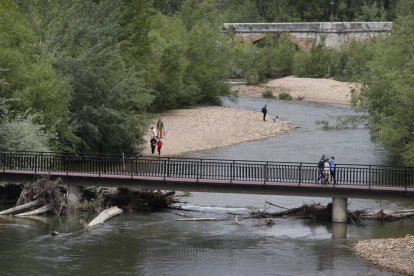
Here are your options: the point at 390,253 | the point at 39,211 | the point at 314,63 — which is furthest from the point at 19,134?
the point at 314,63

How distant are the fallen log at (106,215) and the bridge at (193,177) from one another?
103 cm

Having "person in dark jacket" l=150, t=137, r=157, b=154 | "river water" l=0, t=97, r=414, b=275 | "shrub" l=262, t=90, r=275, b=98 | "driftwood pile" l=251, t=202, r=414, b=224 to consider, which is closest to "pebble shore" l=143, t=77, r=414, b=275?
"person in dark jacket" l=150, t=137, r=157, b=154

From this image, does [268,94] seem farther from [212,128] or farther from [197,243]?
[197,243]

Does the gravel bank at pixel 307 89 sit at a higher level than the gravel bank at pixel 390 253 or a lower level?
higher

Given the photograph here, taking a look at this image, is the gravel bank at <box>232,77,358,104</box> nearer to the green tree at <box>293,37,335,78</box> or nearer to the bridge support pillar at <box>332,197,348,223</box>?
the green tree at <box>293,37,335,78</box>

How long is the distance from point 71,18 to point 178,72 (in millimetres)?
25430

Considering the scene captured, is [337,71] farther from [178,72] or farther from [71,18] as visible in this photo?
[71,18]

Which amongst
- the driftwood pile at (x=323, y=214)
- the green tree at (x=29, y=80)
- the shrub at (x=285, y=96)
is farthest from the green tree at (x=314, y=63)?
the driftwood pile at (x=323, y=214)

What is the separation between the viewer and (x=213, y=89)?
280 ft

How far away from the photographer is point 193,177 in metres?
39.7

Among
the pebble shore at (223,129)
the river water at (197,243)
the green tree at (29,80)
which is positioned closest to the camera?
the river water at (197,243)

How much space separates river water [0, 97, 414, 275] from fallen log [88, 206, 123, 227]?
30cm

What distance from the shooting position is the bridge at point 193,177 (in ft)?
126

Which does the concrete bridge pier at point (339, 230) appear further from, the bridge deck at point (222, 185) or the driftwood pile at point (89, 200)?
the driftwood pile at point (89, 200)
